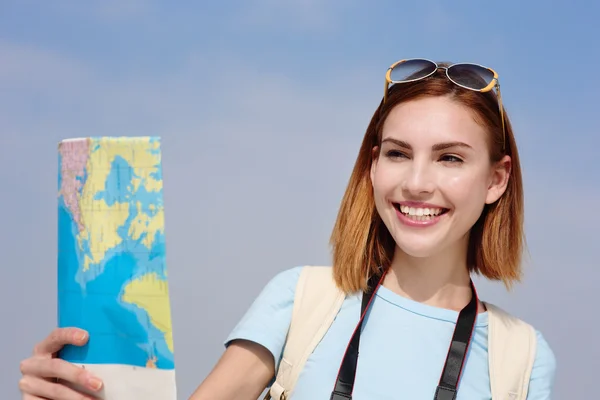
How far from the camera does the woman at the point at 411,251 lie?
11.7 ft

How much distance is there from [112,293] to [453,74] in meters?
2.00

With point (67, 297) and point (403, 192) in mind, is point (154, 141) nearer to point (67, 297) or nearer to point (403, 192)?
point (67, 297)

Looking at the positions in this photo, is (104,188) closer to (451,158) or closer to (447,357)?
(451,158)

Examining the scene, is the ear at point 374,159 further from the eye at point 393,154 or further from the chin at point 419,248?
the chin at point 419,248

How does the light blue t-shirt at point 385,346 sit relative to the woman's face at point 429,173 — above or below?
below

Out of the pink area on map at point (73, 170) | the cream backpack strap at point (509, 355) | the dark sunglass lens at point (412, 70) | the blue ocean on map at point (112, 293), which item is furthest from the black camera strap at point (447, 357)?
the pink area on map at point (73, 170)

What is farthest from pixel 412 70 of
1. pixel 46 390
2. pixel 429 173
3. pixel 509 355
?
pixel 46 390

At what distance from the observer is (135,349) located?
2955 millimetres

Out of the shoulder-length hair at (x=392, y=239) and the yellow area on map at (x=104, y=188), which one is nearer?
the yellow area on map at (x=104, y=188)

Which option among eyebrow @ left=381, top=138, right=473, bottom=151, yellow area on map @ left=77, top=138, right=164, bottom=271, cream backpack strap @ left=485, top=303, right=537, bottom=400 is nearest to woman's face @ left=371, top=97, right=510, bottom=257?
eyebrow @ left=381, top=138, right=473, bottom=151

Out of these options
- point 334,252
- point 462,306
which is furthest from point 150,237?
point 462,306

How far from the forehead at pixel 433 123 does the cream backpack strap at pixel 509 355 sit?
0.94 metres

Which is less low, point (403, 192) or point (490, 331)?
point (403, 192)

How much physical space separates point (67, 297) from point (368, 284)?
4.92 ft
